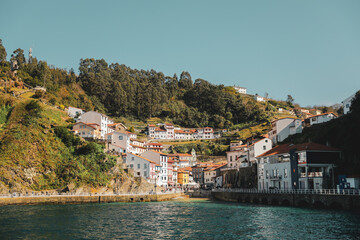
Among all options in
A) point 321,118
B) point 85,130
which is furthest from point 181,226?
point 321,118

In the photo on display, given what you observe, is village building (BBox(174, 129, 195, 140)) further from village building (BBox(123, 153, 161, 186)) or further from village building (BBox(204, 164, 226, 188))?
village building (BBox(123, 153, 161, 186))

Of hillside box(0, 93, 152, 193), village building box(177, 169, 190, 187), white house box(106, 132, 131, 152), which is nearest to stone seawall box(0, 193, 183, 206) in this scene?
hillside box(0, 93, 152, 193)

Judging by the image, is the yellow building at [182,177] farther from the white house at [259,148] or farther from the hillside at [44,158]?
the white house at [259,148]

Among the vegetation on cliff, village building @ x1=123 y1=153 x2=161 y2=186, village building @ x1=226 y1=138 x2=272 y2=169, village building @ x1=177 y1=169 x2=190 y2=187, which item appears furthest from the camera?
village building @ x1=177 y1=169 x2=190 y2=187

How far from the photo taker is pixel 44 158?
64062 mm

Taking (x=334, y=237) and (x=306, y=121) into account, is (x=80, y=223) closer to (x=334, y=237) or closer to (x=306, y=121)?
(x=334, y=237)

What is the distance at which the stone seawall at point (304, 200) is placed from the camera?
43378 mm

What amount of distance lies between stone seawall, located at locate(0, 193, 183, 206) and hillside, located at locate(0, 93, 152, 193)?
3288 mm

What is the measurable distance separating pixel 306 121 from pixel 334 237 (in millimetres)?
69324

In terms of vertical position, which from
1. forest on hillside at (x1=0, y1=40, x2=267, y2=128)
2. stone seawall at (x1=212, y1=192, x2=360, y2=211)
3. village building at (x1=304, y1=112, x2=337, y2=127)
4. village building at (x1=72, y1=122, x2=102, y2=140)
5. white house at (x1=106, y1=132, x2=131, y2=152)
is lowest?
stone seawall at (x1=212, y1=192, x2=360, y2=211)

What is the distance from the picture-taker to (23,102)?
73.7m

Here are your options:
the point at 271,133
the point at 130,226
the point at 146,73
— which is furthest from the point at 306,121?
the point at 146,73

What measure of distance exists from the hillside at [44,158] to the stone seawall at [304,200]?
26.0 meters

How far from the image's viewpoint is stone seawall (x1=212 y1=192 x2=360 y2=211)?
43.4m
